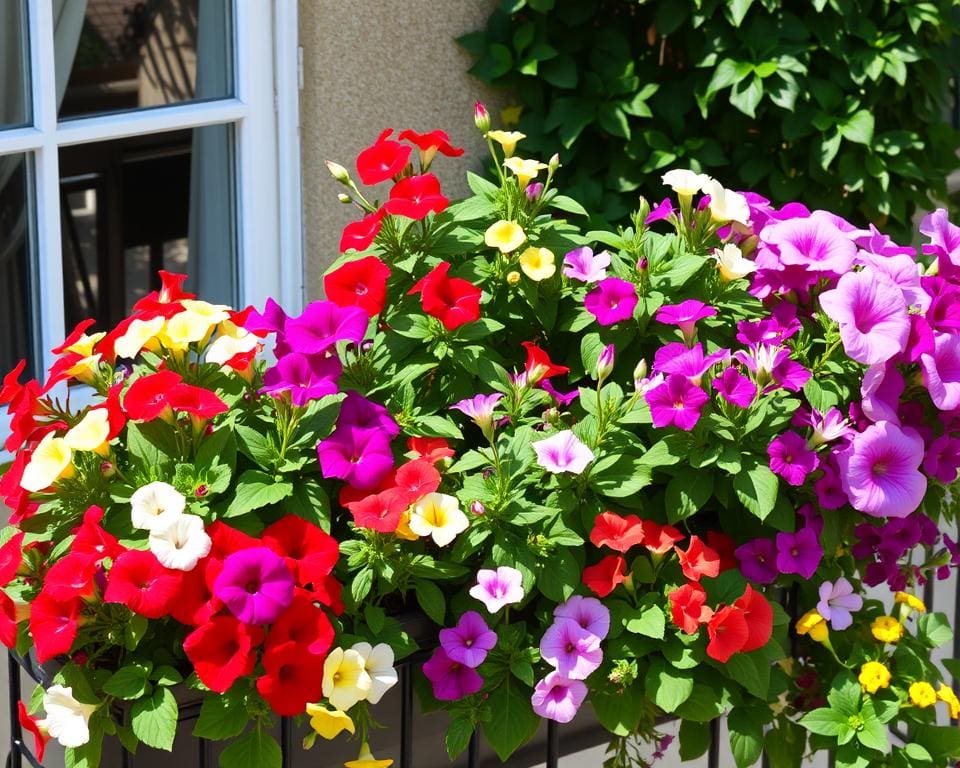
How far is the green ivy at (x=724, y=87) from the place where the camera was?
3.32 metres

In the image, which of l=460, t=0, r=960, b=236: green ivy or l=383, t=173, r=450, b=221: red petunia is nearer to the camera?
l=383, t=173, r=450, b=221: red petunia

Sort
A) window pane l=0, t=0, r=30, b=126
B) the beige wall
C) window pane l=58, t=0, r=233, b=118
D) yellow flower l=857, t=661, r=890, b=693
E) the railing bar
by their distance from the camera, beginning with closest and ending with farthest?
the railing bar < yellow flower l=857, t=661, r=890, b=693 < window pane l=0, t=0, r=30, b=126 < window pane l=58, t=0, r=233, b=118 < the beige wall

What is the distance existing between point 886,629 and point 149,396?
100 centimetres

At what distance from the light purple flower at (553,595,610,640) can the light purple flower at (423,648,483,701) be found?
121mm

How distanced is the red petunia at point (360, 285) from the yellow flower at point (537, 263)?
0.18 m

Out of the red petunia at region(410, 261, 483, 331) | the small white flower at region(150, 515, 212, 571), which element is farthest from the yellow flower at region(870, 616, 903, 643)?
the small white flower at region(150, 515, 212, 571)

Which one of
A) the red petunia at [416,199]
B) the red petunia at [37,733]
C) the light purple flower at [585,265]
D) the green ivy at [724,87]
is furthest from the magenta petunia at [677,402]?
the green ivy at [724,87]

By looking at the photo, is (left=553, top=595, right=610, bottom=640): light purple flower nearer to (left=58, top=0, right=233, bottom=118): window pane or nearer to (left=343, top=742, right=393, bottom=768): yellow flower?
(left=343, top=742, right=393, bottom=768): yellow flower

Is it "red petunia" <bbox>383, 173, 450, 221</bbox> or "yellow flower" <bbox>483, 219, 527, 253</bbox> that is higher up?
"red petunia" <bbox>383, 173, 450, 221</bbox>

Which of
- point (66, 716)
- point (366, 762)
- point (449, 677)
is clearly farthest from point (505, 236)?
point (66, 716)

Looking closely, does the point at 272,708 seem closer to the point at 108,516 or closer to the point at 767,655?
the point at 108,516

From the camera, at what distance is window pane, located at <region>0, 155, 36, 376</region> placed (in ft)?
9.30

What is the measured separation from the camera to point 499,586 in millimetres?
1584

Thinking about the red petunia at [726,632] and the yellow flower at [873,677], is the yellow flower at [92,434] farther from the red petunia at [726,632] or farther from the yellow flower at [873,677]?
the yellow flower at [873,677]
